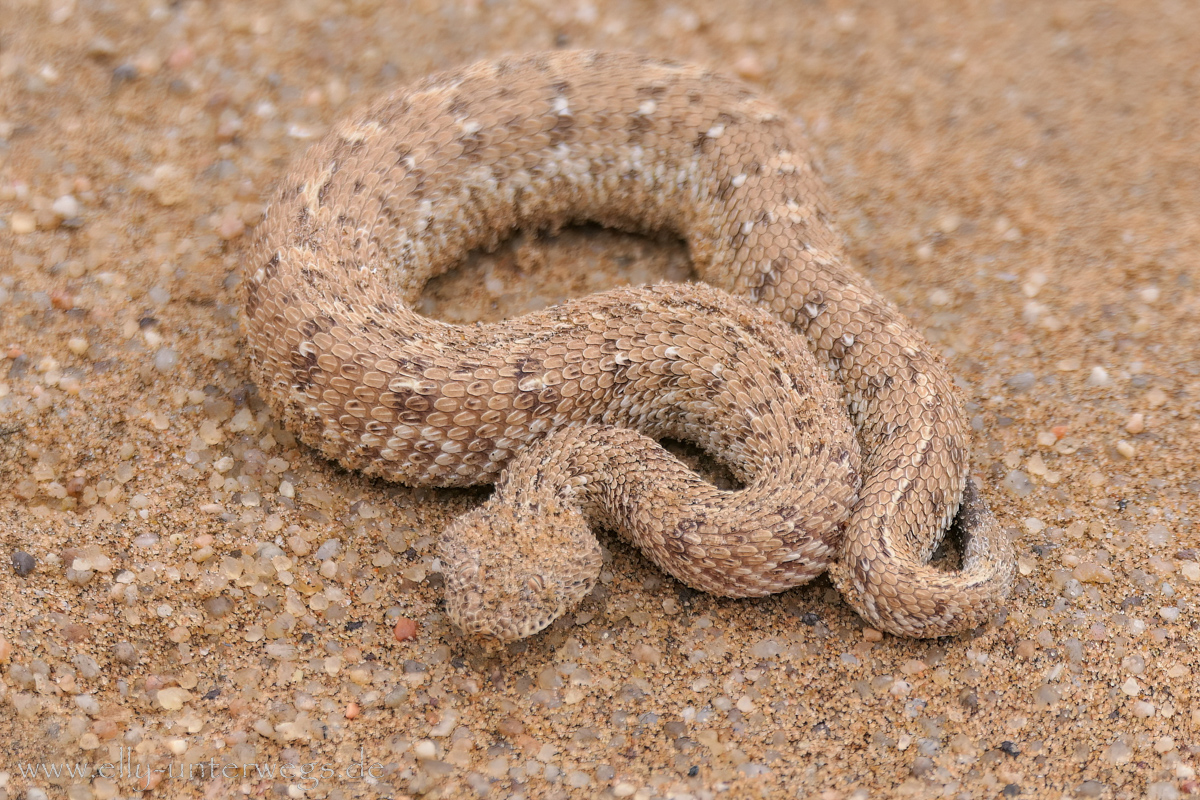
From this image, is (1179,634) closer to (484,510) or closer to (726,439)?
(726,439)

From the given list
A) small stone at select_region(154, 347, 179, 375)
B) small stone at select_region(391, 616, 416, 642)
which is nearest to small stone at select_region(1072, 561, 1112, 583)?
small stone at select_region(391, 616, 416, 642)

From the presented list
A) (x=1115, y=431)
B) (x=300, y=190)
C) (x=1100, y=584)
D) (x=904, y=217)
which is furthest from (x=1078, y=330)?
(x=300, y=190)

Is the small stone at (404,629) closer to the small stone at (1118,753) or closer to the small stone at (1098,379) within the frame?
the small stone at (1118,753)

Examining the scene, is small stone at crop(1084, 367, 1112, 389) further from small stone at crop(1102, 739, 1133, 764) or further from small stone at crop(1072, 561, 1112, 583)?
small stone at crop(1102, 739, 1133, 764)

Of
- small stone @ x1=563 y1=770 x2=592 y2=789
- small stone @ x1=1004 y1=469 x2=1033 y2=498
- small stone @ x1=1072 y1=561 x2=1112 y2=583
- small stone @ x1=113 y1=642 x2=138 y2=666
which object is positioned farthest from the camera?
small stone @ x1=1004 y1=469 x2=1033 y2=498

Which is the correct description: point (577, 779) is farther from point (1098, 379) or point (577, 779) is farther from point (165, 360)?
point (1098, 379)

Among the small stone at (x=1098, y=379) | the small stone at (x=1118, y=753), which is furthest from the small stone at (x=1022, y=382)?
the small stone at (x=1118, y=753)

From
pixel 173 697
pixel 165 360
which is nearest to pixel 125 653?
pixel 173 697
